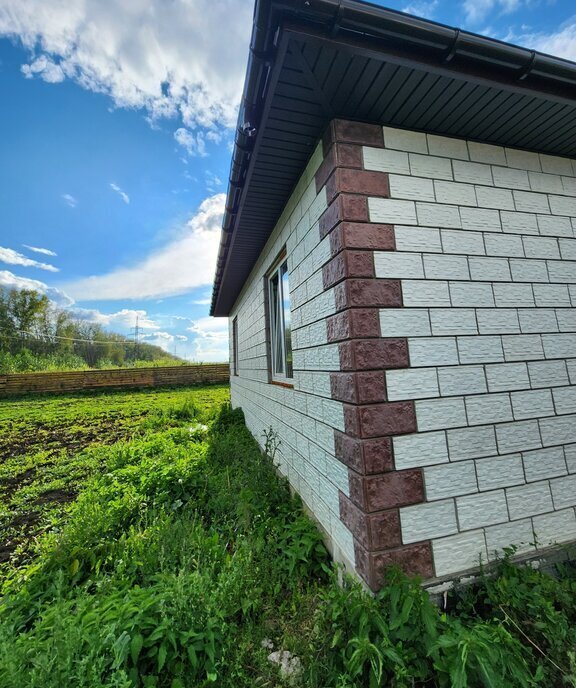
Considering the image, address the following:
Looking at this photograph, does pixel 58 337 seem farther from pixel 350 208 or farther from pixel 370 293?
pixel 370 293

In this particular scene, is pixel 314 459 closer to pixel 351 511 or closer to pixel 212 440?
pixel 351 511

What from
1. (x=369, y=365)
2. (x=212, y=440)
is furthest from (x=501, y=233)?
(x=212, y=440)

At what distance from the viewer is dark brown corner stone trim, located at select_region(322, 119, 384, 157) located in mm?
1831

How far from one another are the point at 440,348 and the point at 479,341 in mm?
307

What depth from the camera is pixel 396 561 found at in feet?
5.10

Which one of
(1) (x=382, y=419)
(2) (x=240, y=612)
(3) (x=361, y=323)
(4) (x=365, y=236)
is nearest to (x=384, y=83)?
(4) (x=365, y=236)

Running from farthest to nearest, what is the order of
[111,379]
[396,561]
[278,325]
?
[111,379] → [278,325] → [396,561]

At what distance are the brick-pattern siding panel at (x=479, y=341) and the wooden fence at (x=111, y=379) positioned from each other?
16783 mm

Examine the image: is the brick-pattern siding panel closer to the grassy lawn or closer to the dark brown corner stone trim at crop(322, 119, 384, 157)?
the dark brown corner stone trim at crop(322, 119, 384, 157)

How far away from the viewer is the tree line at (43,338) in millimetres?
21734

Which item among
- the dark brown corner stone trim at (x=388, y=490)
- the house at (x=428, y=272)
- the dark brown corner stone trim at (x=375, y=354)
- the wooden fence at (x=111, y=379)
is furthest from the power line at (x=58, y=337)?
the dark brown corner stone trim at (x=388, y=490)

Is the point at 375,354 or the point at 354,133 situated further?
the point at 354,133

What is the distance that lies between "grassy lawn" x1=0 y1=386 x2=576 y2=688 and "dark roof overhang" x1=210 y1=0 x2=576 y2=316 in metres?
2.63

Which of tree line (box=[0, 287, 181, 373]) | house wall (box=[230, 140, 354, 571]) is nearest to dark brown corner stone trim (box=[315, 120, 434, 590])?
house wall (box=[230, 140, 354, 571])
